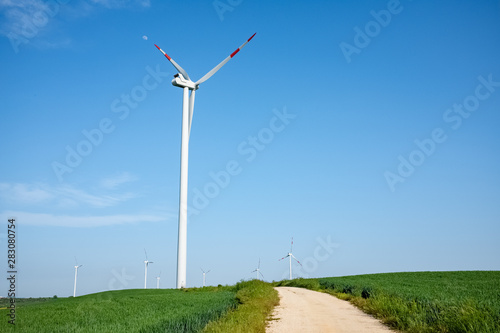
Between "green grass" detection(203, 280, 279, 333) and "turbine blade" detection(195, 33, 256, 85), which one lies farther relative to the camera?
"turbine blade" detection(195, 33, 256, 85)

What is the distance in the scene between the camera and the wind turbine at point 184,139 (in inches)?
Answer: 1964

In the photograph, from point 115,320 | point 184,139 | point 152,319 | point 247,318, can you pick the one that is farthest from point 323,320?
point 184,139

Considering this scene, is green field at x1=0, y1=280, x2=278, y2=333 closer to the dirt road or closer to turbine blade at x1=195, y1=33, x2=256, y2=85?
the dirt road

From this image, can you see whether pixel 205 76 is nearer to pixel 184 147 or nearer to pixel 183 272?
pixel 184 147

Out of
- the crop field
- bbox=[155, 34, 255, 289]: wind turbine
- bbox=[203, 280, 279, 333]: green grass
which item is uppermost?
bbox=[155, 34, 255, 289]: wind turbine

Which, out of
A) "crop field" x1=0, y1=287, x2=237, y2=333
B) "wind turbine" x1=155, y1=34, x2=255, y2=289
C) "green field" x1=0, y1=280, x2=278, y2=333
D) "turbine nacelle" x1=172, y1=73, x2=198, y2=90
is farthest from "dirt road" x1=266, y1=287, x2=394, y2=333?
"turbine nacelle" x1=172, y1=73, x2=198, y2=90

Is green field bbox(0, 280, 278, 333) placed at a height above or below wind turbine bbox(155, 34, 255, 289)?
below

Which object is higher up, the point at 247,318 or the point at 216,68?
the point at 216,68

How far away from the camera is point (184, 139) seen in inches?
2120

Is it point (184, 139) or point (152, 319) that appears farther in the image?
point (184, 139)

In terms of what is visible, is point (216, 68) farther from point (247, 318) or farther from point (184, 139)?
point (247, 318)

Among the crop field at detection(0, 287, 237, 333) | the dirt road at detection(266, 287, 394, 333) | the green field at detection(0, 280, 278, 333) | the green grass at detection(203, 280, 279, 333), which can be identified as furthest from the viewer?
the crop field at detection(0, 287, 237, 333)

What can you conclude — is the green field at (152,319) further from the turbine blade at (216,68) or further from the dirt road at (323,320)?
the turbine blade at (216,68)

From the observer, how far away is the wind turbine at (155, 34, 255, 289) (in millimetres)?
49875
